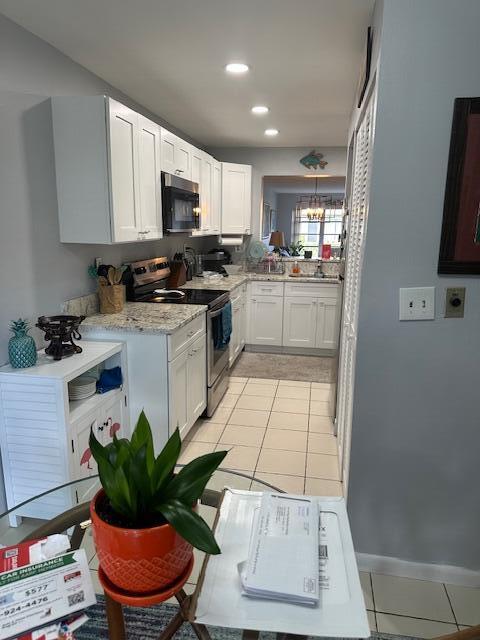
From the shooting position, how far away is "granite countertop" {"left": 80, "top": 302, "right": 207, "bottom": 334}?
2504mm

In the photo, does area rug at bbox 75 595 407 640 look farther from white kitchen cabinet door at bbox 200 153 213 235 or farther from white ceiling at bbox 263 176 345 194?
white ceiling at bbox 263 176 345 194

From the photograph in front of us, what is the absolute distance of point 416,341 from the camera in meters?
1.73

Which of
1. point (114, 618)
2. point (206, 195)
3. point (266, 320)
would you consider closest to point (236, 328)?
point (266, 320)

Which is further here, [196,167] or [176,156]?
[196,167]

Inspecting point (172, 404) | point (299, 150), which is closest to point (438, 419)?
point (172, 404)

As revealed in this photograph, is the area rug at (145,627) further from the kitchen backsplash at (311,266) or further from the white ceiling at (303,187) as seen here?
the white ceiling at (303,187)

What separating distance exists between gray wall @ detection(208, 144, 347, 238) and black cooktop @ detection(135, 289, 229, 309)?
84.7 inches

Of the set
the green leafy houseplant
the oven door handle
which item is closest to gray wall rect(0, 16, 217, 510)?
the oven door handle

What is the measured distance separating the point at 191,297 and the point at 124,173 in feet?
3.76

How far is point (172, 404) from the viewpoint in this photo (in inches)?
102

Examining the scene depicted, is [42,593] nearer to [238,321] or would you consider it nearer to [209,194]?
[238,321]

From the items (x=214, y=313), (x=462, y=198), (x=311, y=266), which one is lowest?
(x=214, y=313)

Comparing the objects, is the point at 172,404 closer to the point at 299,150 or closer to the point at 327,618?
the point at 327,618

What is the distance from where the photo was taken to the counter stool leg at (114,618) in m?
0.91
